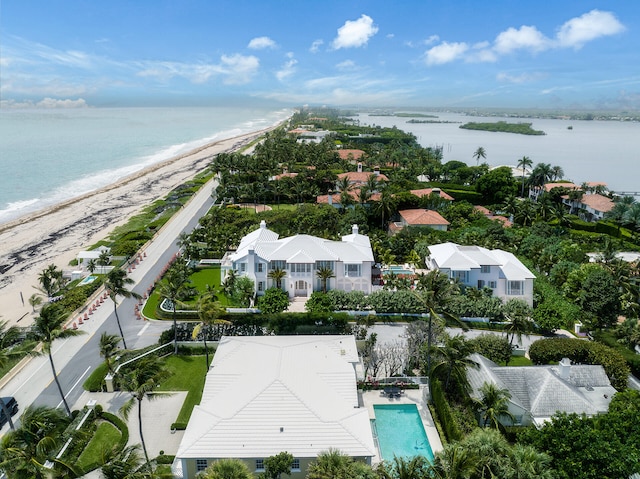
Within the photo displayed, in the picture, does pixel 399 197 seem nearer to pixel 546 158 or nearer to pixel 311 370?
pixel 311 370

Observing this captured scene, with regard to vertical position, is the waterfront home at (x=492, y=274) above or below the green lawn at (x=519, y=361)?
above

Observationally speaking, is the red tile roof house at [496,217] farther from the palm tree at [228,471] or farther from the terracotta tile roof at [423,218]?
the palm tree at [228,471]

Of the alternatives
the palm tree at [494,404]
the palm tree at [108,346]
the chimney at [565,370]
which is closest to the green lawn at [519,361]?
the chimney at [565,370]

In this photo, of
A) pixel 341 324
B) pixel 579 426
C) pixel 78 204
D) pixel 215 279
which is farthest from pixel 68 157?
pixel 579 426

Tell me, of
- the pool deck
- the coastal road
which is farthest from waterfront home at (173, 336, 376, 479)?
the coastal road

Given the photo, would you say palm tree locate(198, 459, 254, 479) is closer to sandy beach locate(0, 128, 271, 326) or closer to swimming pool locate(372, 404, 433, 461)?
swimming pool locate(372, 404, 433, 461)
